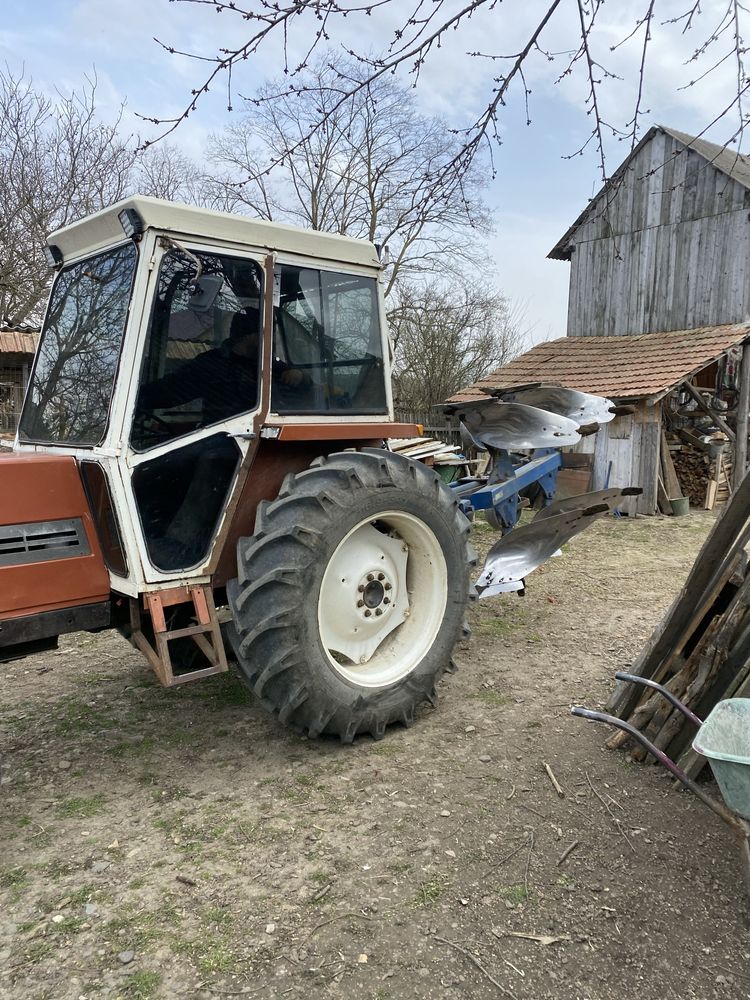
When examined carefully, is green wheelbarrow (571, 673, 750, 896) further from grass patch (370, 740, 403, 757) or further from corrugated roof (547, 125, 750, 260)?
corrugated roof (547, 125, 750, 260)

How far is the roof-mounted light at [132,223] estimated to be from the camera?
2.99 meters

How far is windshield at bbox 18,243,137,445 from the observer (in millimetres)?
3186

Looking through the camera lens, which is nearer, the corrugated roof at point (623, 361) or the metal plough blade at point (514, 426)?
the metal plough blade at point (514, 426)

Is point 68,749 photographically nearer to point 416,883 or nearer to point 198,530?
point 198,530

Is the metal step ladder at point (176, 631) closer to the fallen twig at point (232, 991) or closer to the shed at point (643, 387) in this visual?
the fallen twig at point (232, 991)

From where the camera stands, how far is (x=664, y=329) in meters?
13.3

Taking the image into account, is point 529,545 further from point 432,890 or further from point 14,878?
point 14,878

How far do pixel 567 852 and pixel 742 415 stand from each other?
12.0 metres

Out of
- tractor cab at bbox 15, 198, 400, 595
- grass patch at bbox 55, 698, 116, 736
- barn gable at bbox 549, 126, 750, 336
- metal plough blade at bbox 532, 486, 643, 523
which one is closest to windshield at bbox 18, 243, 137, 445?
tractor cab at bbox 15, 198, 400, 595

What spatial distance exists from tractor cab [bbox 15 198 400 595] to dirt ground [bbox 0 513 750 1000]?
99cm

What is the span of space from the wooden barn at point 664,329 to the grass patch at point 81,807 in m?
9.95

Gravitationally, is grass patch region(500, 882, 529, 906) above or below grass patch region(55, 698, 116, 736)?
above

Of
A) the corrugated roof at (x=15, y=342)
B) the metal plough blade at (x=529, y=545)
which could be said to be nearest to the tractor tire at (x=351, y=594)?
the metal plough blade at (x=529, y=545)

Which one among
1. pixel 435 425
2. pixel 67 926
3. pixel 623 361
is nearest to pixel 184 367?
pixel 67 926
